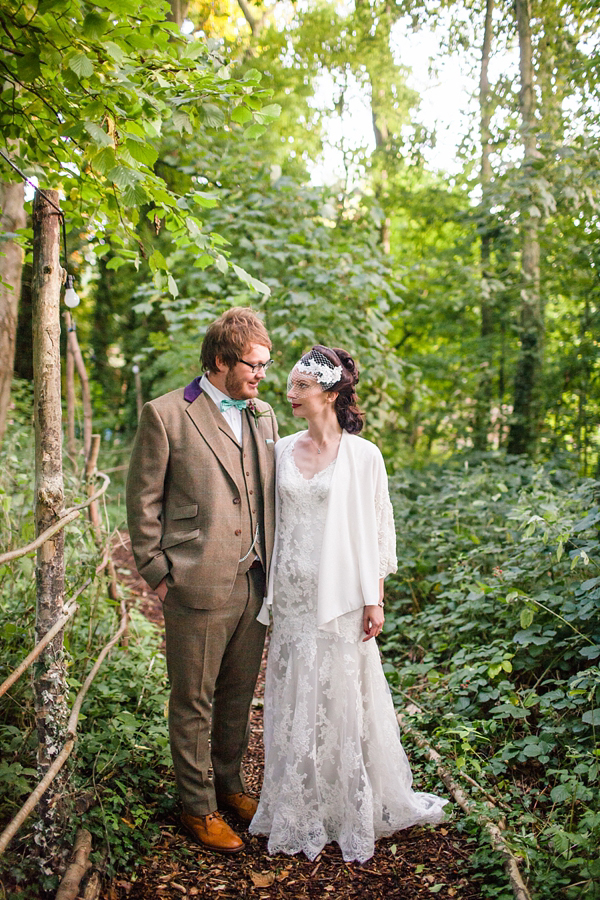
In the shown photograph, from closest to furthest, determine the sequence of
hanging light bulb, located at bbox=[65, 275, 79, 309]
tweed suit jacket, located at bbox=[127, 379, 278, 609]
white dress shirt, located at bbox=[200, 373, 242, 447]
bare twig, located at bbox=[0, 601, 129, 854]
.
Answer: bare twig, located at bbox=[0, 601, 129, 854], hanging light bulb, located at bbox=[65, 275, 79, 309], tweed suit jacket, located at bbox=[127, 379, 278, 609], white dress shirt, located at bbox=[200, 373, 242, 447]

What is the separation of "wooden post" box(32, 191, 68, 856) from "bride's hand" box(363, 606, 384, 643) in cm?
127

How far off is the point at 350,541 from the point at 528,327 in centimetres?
611

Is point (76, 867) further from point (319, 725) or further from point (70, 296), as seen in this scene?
point (70, 296)

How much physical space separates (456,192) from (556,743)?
827 centimetres

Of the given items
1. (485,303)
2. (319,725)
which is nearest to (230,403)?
(319,725)

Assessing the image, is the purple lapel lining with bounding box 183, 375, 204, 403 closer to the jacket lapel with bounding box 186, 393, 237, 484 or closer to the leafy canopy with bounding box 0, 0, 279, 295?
the jacket lapel with bounding box 186, 393, 237, 484

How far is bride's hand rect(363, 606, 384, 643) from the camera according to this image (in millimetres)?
2877

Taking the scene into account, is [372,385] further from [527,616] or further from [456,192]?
[456,192]

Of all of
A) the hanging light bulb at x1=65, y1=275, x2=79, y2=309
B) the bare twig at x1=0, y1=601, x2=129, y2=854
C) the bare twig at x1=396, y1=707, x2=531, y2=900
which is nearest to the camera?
the bare twig at x1=0, y1=601, x2=129, y2=854

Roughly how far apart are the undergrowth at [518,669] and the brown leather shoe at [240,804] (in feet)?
3.10

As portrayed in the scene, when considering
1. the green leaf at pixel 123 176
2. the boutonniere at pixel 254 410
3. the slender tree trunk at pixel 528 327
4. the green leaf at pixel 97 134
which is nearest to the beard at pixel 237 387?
the boutonniere at pixel 254 410

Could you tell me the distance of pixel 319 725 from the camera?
9.60ft

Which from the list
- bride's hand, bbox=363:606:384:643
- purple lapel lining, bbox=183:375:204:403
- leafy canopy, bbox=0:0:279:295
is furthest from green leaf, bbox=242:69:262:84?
bride's hand, bbox=363:606:384:643

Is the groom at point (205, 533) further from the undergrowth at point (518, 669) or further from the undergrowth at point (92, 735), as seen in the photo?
the undergrowth at point (518, 669)
